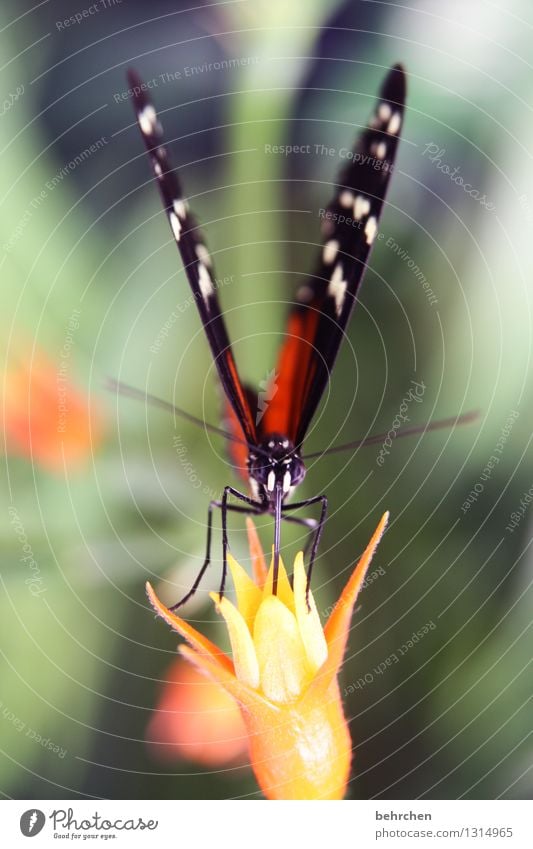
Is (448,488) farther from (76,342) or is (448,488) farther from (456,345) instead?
(76,342)

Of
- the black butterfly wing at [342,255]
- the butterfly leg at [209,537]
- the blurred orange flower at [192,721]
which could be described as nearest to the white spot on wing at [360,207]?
the black butterfly wing at [342,255]

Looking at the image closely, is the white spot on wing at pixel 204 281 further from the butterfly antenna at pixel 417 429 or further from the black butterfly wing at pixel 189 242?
the butterfly antenna at pixel 417 429

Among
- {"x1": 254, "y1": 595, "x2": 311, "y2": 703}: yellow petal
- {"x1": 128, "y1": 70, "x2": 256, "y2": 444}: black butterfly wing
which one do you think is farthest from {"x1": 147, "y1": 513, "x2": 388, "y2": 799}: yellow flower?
{"x1": 128, "y1": 70, "x2": 256, "y2": 444}: black butterfly wing

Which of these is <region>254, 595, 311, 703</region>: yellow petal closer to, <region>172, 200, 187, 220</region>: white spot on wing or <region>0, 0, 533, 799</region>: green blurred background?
<region>0, 0, 533, 799</region>: green blurred background

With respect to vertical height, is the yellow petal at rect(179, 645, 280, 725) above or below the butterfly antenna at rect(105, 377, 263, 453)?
below

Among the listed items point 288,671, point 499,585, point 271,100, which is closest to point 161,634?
point 288,671

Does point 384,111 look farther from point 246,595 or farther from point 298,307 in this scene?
point 246,595
